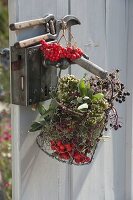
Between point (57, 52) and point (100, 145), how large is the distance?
0.49 m

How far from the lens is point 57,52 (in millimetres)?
1312

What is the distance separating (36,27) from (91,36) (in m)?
0.27

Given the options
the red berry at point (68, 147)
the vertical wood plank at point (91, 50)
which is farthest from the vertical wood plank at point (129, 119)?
the red berry at point (68, 147)

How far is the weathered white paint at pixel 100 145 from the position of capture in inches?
54.7

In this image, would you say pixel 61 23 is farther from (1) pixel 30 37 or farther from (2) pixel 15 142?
(2) pixel 15 142

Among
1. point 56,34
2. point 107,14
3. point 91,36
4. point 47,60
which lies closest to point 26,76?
point 47,60

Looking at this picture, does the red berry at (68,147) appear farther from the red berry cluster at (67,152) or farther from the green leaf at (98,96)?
the green leaf at (98,96)

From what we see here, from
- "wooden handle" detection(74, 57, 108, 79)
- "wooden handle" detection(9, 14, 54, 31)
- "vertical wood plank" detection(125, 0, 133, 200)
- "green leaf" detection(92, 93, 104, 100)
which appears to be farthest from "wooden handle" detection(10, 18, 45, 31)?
"vertical wood plank" detection(125, 0, 133, 200)

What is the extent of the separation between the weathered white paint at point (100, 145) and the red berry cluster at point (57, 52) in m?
0.07

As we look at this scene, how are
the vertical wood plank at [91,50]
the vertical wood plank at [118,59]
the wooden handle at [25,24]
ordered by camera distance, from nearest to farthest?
the wooden handle at [25,24], the vertical wood plank at [91,50], the vertical wood plank at [118,59]

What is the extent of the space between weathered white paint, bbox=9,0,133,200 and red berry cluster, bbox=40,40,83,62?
0.24ft

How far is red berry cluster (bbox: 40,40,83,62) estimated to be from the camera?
1.31 metres

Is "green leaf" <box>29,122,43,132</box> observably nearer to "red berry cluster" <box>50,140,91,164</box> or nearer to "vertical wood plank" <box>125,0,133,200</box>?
"red berry cluster" <box>50,140,91,164</box>

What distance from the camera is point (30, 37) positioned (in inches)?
53.6
